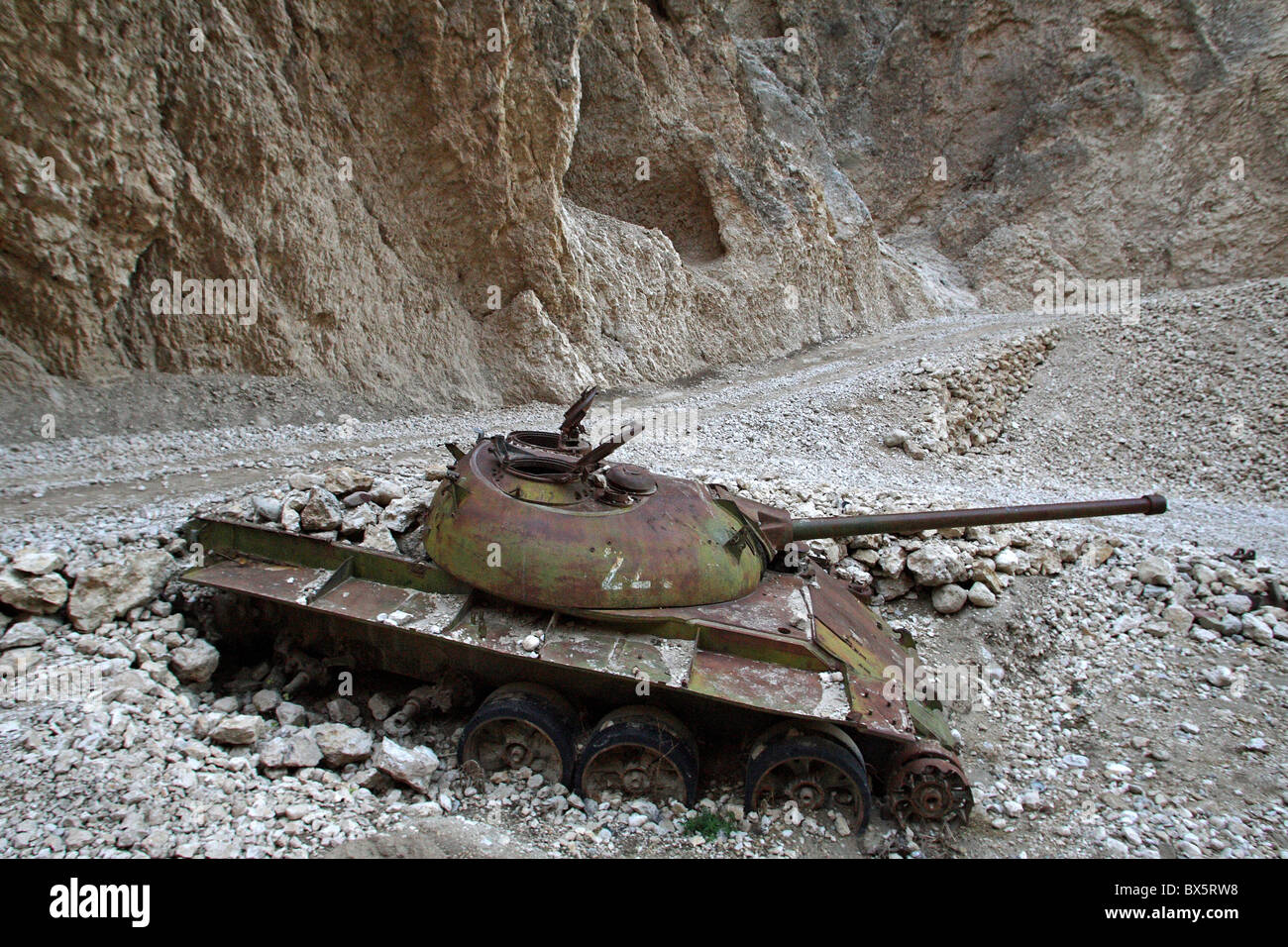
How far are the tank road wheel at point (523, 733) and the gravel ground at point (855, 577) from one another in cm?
16

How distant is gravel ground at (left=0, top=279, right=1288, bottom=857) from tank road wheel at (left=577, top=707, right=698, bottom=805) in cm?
17

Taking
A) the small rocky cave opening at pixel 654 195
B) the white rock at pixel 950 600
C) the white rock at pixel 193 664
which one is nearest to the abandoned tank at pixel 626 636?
the white rock at pixel 193 664

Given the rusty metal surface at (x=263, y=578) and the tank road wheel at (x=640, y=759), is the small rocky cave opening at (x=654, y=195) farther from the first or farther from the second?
the tank road wheel at (x=640, y=759)

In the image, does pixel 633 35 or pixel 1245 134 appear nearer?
pixel 633 35

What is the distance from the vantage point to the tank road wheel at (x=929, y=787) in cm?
430

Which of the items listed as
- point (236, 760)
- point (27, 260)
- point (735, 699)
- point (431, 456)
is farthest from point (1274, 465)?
point (27, 260)

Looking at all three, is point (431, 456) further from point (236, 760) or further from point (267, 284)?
point (236, 760)

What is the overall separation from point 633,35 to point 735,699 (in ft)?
57.5

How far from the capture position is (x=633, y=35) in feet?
55.8

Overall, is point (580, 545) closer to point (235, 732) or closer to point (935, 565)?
point (235, 732)

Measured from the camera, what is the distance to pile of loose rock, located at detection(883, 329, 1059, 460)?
483 inches

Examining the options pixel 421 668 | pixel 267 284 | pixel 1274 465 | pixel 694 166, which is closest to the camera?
pixel 421 668

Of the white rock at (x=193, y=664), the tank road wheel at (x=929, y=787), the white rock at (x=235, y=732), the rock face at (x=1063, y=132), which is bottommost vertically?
the tank road wheel at (x=929, y=787)

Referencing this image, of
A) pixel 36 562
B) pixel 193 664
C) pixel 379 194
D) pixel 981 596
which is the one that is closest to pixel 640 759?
pixel 193 664
